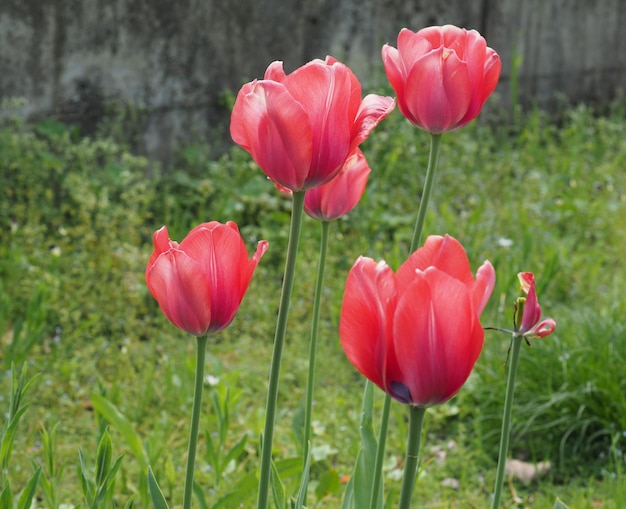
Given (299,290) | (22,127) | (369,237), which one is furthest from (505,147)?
(22,127)

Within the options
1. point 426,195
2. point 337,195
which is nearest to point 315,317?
point 337,195

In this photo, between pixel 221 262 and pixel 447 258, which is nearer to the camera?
pixel 447 258

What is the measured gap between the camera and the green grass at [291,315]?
258 cm

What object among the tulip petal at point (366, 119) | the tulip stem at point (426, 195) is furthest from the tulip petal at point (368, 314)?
the tulip stem at point (426, 195)

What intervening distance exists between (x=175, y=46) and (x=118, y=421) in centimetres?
277

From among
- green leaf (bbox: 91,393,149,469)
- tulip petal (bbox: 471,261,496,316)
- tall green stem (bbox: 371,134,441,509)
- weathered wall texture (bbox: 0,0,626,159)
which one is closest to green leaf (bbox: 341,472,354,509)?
tall green stem (bbox: 371,134,441,509)

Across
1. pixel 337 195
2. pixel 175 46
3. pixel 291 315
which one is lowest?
pixel 291 315

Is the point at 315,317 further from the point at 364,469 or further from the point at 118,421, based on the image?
the point at 118,421

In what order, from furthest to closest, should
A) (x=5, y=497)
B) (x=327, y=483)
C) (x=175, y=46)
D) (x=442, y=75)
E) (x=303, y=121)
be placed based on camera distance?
1. (x=175, y=46)
2. (x=327, y=483)
3. (x=5, y=497)
4. (x=442, y=75)
5. (x=303, y=121)

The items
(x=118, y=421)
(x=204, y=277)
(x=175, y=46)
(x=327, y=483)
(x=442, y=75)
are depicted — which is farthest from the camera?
(x=175, y=46)

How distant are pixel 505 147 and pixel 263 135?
464 cm

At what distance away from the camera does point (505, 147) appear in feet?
18.1

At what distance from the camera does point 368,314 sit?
0.92 m

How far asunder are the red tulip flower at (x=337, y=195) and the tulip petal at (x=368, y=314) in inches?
21.3
